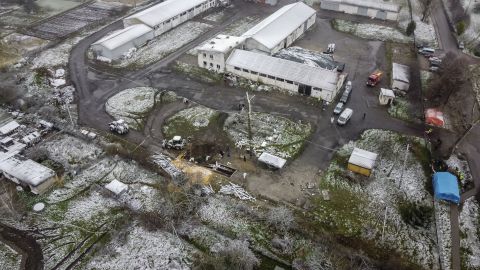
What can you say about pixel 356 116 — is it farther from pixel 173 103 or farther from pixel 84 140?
pixel 84 140

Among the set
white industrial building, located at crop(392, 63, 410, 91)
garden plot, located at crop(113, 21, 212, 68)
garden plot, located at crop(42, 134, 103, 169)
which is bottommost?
garden plot, located at crop(42, 134, 103, 169)

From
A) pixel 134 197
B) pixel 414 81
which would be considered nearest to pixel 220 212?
pixel 134 197

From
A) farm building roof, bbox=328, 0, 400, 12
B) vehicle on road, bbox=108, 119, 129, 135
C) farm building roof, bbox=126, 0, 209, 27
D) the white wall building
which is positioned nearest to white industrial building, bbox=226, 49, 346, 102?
the white wall building

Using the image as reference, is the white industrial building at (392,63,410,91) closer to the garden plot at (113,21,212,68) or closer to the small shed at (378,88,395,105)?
the small shed at (378,88,395,105)

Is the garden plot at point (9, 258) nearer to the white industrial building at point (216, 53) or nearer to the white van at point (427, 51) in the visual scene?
the white industrial building at point (216, 53)

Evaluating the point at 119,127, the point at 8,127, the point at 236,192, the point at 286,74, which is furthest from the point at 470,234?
the point at 8,127

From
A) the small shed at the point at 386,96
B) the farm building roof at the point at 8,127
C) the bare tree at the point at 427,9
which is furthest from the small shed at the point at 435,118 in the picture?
the farm building roof at the point at 8,127

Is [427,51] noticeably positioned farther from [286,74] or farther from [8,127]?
[8,127]
